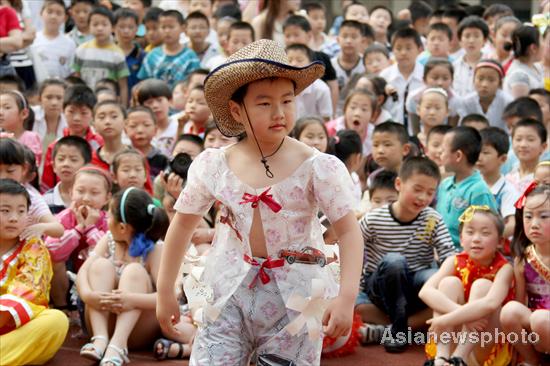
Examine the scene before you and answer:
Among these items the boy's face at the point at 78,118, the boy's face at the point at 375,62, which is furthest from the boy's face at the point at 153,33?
the boy's face at the point at 78,118

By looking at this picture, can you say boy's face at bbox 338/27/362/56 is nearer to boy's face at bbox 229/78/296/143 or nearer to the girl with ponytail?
the girl with ponytail

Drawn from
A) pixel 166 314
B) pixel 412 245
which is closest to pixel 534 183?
pixel 412 245

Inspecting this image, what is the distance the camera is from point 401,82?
27.1 ft

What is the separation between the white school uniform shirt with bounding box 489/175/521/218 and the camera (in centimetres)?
571

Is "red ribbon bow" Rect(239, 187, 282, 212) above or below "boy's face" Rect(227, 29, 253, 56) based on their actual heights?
below

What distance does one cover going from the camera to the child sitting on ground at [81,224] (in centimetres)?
539

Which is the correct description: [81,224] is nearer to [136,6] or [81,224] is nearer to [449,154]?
[449,154]

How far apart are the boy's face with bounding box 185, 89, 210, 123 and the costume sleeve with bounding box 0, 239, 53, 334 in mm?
2316

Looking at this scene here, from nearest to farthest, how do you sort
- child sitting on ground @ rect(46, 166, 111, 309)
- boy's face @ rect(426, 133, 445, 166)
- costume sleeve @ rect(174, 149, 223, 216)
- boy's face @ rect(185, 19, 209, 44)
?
costume sleeve @ rect(174, 149, 223, 216) → child sitting on ground @ rect(46, 166, 111, 309) → boy's face @ rect(426, 133, 445, 166) → boy's face @ rect(185, 19, 209, 44)

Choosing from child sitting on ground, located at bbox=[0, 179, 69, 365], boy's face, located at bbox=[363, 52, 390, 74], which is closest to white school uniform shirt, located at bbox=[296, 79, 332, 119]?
boy's face, located at bbox=[363, 52, 390, 74]

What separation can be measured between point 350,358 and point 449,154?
1.54 metres

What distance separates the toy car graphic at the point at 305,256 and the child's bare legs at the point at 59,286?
Result: 245 centimetres

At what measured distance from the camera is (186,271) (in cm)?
370

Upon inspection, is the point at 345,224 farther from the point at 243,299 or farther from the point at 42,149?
the point at 42,149
